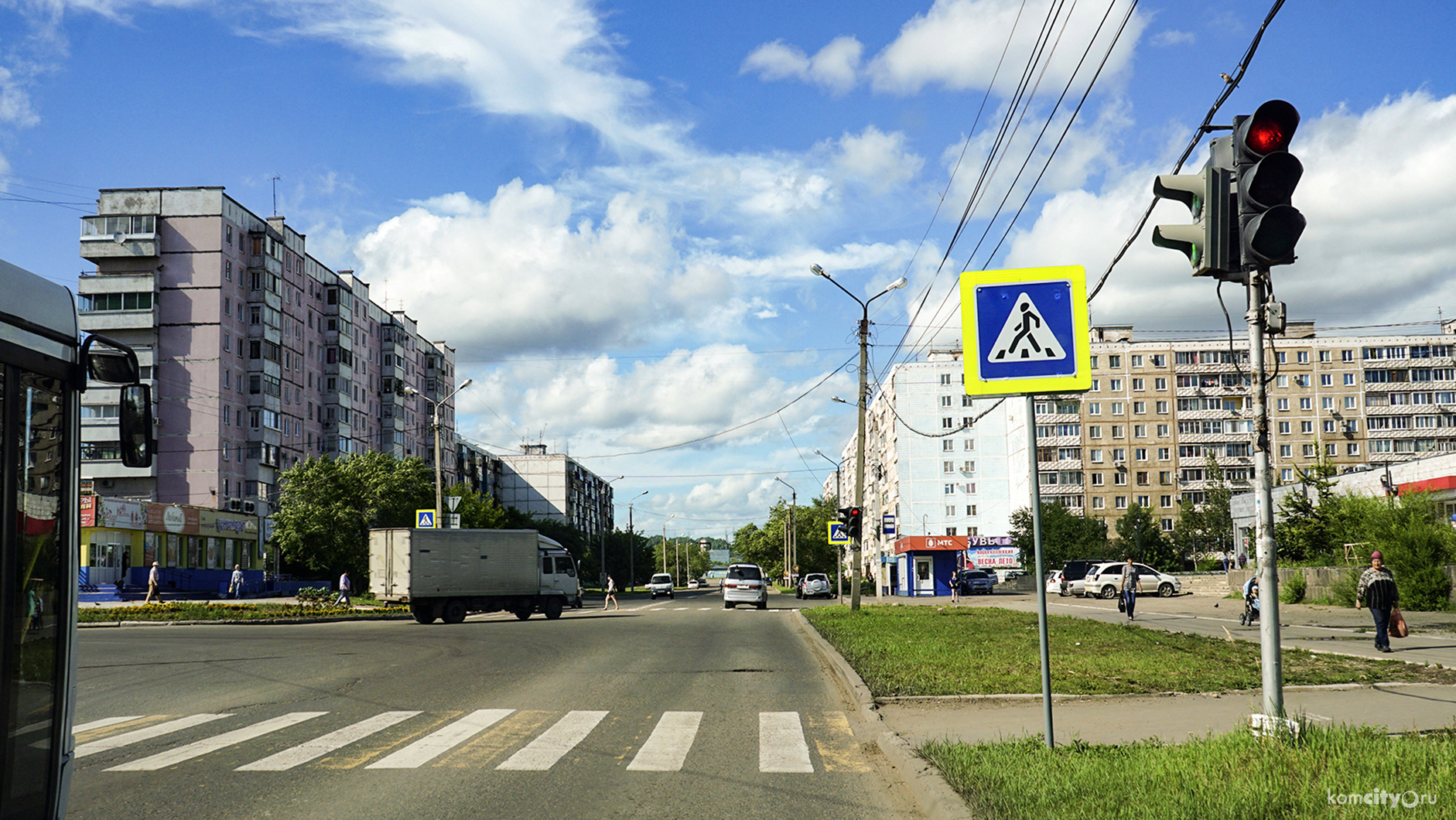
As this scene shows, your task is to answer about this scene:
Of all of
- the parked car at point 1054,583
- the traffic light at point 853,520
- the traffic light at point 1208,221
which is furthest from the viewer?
the parked car at point 1054,583

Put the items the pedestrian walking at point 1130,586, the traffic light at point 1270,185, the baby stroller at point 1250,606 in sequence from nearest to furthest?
the traffic light at point 1270,185 < the baby stroller at point 1250,606 < the pedestrian walking at point 1130,586

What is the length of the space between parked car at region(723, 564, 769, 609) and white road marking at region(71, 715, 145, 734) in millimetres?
34526

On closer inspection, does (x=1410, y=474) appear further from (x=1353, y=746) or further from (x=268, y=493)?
(x=268, y=493)

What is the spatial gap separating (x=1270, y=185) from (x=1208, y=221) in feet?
1.28

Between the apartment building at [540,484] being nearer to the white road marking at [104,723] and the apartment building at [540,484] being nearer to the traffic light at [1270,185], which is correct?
the white road marking at [104,723]

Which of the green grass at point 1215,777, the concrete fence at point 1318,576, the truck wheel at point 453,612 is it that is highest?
the green grass at point 1215,777

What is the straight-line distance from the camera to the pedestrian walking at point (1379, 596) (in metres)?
16.0

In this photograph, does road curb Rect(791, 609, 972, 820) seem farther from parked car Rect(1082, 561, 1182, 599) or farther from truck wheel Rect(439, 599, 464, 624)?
parked car Rect(1082, 561, 1182, 599)

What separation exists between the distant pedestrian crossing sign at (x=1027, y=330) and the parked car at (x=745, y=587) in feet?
125

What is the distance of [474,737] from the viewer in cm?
929

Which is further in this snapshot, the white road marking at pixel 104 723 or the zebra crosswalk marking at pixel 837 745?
the white road marking at pixel 104 723

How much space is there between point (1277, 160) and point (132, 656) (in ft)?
63.5

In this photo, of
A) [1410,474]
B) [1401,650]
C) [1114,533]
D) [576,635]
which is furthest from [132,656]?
[1114,533]

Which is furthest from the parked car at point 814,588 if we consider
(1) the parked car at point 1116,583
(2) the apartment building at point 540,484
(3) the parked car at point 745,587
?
(2) the apartment building at point 540,484
